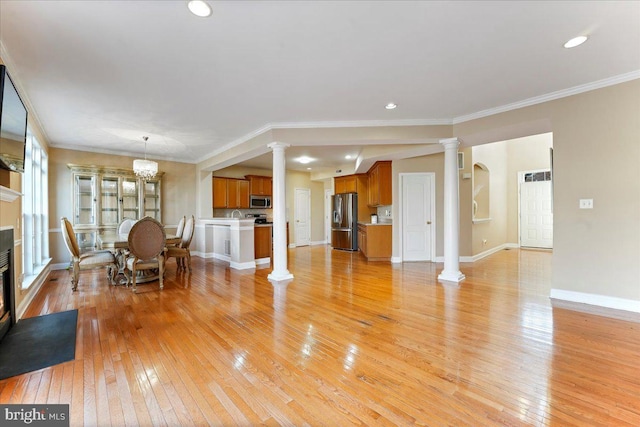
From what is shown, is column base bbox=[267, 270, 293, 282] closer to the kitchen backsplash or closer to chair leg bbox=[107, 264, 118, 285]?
chair leg bbox=[107, 264, 118, 285]

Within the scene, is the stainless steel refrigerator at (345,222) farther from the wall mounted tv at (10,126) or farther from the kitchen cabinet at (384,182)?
the wall mounted tv at (10,126)

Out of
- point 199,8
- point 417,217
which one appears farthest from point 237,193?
point 199,8

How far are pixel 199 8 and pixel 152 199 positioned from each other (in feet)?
18.9

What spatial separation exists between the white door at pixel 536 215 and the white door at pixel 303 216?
261 inches

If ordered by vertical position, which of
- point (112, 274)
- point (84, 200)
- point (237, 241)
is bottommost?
point (112, 274)

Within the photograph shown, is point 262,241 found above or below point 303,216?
below

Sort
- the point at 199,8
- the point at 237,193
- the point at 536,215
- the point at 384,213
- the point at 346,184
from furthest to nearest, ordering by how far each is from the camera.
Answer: the point at 346,184, the point at 536,215, the point at 237,193, the point at 384,213, the point at 199,8

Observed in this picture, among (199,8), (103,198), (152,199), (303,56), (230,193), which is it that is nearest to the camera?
(199,8)

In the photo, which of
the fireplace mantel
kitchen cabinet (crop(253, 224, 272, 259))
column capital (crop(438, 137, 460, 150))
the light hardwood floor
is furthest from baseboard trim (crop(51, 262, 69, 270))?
column capital (crop(438, 137, 460, 150))

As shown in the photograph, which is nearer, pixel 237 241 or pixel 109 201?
pixel 237 241

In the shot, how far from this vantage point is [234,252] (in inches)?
218

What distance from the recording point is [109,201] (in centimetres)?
593

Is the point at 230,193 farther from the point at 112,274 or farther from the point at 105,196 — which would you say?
the point at 112,274

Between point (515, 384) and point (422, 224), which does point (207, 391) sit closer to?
point (515, 384)
